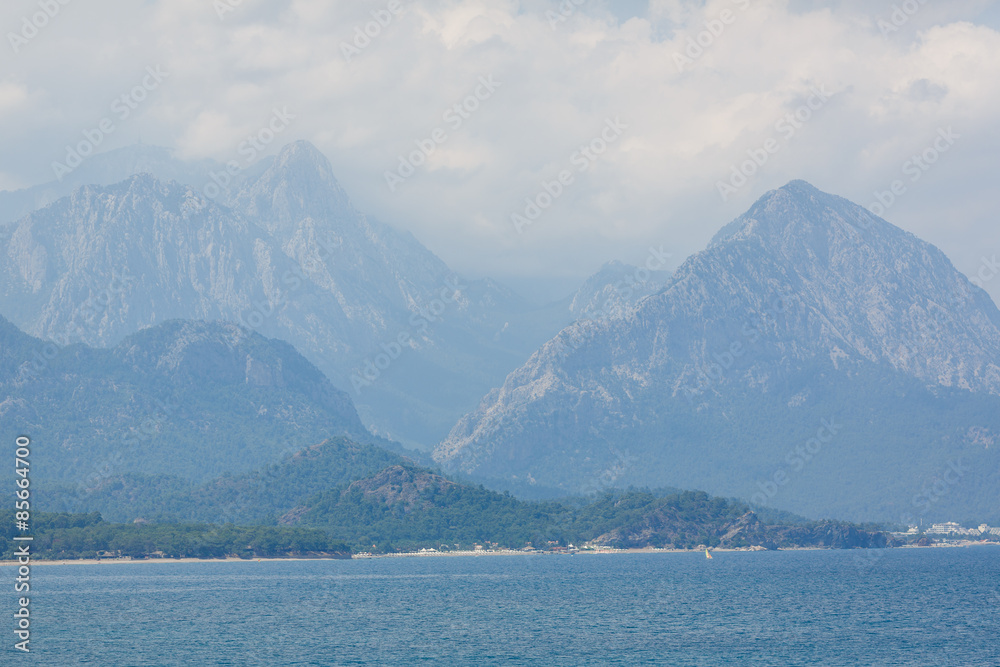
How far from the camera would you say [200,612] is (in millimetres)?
168500

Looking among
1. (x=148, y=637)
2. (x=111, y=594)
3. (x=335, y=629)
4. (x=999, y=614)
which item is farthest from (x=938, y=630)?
(x=111, y=594)

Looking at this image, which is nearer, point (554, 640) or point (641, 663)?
point (641, 663)

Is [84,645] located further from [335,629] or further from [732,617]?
[732,617]

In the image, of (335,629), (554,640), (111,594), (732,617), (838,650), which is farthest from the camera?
(111,594)

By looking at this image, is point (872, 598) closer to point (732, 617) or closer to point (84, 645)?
point (732, 617)

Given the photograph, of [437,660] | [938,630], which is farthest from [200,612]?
[938,630]

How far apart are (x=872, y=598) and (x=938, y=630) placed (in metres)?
47.2

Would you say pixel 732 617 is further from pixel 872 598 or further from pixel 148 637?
pixel 148 637

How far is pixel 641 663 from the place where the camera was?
122 metres

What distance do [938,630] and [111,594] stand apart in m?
129

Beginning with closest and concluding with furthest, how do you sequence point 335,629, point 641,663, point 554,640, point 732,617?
point 641,663, point 554,640, point 335,629, point 732,617

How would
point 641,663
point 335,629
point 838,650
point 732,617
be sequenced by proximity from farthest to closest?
1. point 732,617
2. point 335,629
3. point 838,650
4. point 641,663

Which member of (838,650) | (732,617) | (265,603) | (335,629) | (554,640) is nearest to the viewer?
(838,650)

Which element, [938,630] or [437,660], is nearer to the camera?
[437,660]
